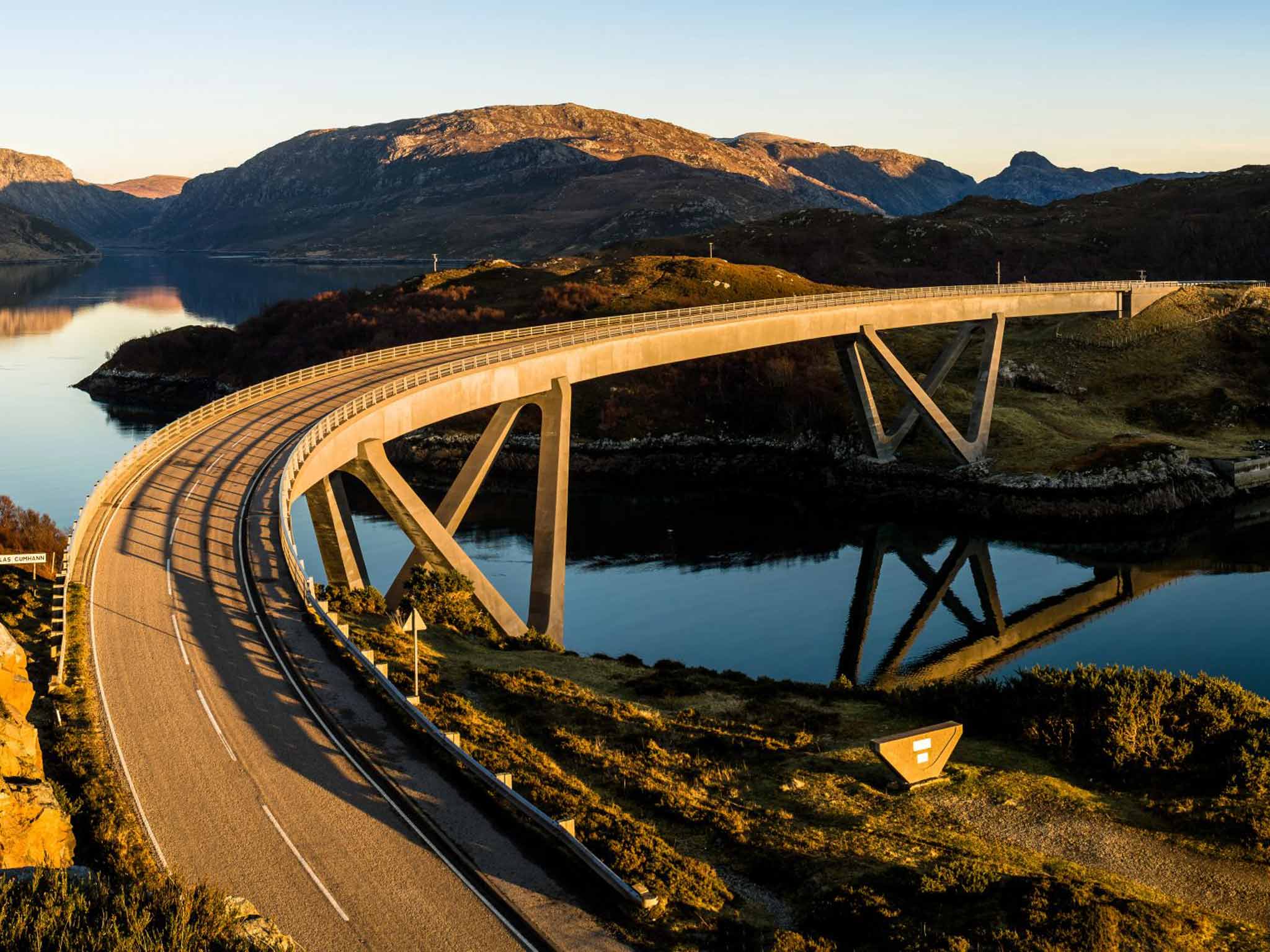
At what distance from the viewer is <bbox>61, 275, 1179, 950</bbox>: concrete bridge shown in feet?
66.7

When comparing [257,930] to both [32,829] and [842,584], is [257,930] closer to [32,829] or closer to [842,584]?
[32,829]

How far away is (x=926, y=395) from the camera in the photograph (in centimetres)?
9094

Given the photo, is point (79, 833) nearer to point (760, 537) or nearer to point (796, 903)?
point (796, 903)

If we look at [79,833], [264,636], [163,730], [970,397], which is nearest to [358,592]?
[264,636]

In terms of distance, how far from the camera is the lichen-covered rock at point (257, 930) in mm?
17031

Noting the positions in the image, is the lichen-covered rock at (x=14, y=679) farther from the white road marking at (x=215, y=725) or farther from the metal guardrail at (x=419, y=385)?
the white road marking at (x=215, y=725)

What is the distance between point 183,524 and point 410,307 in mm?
104171

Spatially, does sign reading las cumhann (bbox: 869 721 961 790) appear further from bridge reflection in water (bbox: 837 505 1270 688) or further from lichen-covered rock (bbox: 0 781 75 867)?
bridge reflection in water (bbox: 837 505 1270 688)

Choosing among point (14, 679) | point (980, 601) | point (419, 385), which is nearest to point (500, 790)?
point (14, 679)

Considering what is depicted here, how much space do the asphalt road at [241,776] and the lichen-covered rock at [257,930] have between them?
101 centimetres

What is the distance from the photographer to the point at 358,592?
43.2 metres

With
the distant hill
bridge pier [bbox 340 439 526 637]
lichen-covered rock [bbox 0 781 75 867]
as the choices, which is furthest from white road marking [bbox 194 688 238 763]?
the distant hill

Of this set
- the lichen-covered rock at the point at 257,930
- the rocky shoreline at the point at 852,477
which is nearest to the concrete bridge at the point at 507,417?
the rocky shoreline at the point at 852,477

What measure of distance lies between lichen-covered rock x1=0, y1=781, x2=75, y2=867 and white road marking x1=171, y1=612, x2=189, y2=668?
8.57 m
